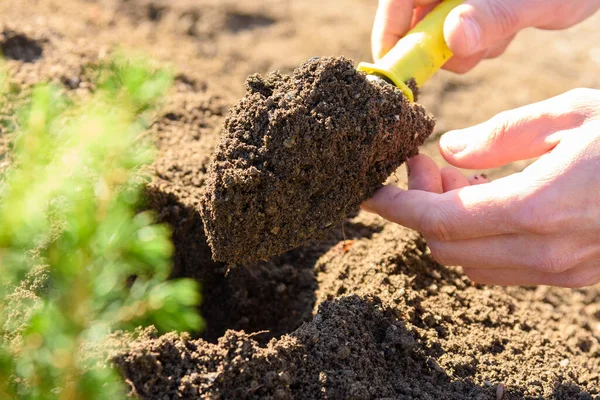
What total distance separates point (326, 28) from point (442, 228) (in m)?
2.72

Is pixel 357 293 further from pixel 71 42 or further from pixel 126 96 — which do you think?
pixel 71 42

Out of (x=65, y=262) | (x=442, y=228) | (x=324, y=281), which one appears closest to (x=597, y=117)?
(x=442, y=228)

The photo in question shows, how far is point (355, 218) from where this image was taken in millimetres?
2473

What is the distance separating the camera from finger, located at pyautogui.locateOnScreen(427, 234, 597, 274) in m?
1.70

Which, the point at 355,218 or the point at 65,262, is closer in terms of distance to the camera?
the point at 65,262

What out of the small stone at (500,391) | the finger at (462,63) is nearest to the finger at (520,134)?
the small stone at (500,391)

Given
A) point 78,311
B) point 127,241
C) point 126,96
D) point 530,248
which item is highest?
point 126,96

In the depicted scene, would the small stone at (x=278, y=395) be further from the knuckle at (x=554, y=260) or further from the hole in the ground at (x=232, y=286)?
the knuckle at (x=554, y=260)

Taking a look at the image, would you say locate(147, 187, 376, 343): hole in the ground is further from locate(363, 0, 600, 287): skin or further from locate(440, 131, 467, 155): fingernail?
locate(440, 131, 467, 155): fingernail

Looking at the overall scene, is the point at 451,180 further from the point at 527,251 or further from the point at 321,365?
the point at 321,365

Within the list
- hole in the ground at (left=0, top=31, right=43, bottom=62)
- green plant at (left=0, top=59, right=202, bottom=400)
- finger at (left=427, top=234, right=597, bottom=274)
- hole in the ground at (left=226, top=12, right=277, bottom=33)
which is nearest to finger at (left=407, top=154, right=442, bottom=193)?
finger at (left=427, top=234, right=597, bottom=274)

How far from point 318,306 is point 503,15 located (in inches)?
50.0

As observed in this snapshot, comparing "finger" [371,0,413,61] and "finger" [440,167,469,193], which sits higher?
"finger" [371,0,413,61]

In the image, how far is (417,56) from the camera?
2018mm
